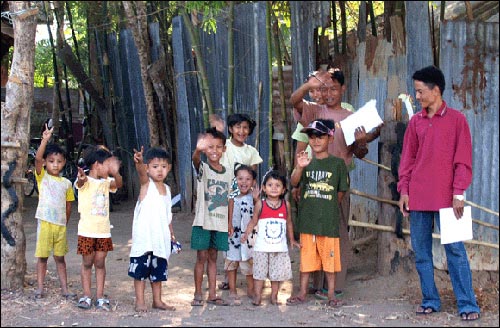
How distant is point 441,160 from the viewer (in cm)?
506

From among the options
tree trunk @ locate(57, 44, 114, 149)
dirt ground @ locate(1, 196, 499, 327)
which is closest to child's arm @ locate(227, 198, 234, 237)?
dirt ground @ locate(1, 196, 499, 327)

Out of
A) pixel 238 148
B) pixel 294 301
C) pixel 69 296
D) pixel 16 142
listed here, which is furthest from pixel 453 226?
pixel 16 142

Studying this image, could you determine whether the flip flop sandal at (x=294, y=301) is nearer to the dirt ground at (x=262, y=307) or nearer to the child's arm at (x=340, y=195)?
the dirt ground at (x=262, y=307)

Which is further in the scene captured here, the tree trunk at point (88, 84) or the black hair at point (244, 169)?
the tree trunk at point (88, 84)

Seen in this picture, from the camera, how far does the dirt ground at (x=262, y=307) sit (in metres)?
4.97

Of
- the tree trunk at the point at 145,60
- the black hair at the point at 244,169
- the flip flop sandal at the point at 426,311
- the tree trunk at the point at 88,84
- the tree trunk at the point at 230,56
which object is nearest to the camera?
the flip flop sandal at the point at 426,311

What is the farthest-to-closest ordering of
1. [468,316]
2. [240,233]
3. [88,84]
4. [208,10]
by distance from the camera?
1. [88,84]
2. [208,10]
3. [240,233]
4. [468,316]

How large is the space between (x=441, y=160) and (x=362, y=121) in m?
0.78

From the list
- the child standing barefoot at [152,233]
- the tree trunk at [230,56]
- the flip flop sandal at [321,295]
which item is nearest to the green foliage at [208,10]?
the tree trunk at [230,56]

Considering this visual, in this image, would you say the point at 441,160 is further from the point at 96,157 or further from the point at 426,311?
the point at 96,157

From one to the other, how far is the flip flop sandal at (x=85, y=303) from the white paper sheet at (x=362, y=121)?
226 centimetres

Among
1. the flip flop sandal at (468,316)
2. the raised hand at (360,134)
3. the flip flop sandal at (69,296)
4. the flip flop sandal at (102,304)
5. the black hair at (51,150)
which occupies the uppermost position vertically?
the raised hand at (360,134)

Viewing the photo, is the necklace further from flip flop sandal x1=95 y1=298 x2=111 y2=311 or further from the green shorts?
flip flop sandal x1=95 y1=298 x2=111 y2=311

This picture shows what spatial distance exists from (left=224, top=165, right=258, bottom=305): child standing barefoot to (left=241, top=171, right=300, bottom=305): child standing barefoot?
14 cm
